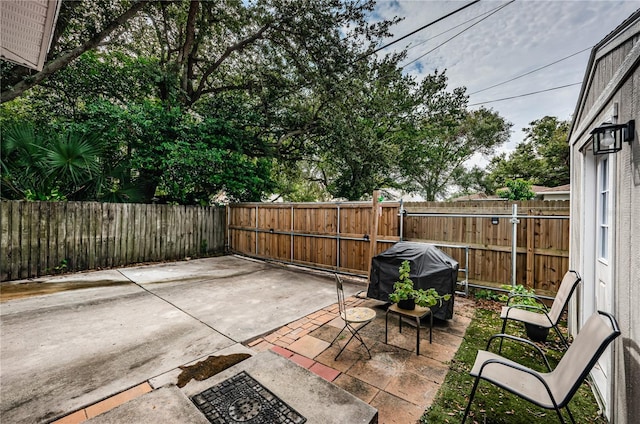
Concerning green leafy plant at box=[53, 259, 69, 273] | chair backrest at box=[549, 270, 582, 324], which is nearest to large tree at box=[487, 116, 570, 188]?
chair backrest at box=[549, 270, 582, 324]

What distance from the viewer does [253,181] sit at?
9.17 meters

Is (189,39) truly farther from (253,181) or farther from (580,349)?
(580,349)

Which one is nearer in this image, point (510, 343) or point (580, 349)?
point (580, 349)

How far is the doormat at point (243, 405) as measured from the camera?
172cm

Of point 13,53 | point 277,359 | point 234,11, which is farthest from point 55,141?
point 277,359

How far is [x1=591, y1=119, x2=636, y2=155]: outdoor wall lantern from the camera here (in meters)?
1.68

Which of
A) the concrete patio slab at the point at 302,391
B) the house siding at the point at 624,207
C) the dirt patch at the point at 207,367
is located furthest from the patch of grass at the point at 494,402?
the dirt patch at the point at 207,367

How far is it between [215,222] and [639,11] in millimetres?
9670

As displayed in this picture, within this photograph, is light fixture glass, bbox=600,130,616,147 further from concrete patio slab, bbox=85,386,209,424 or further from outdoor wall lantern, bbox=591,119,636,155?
concrete patio slab, bbox=85,386,209,424

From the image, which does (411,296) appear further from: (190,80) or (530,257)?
(190,80)

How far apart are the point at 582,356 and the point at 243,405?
224 centimetres

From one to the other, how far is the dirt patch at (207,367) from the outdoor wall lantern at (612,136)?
356cm

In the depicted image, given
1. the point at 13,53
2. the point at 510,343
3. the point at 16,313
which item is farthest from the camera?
the point at 16,313

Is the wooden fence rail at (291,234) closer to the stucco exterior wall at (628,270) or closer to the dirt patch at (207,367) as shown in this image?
the stucco exterior wall at (628,270)
